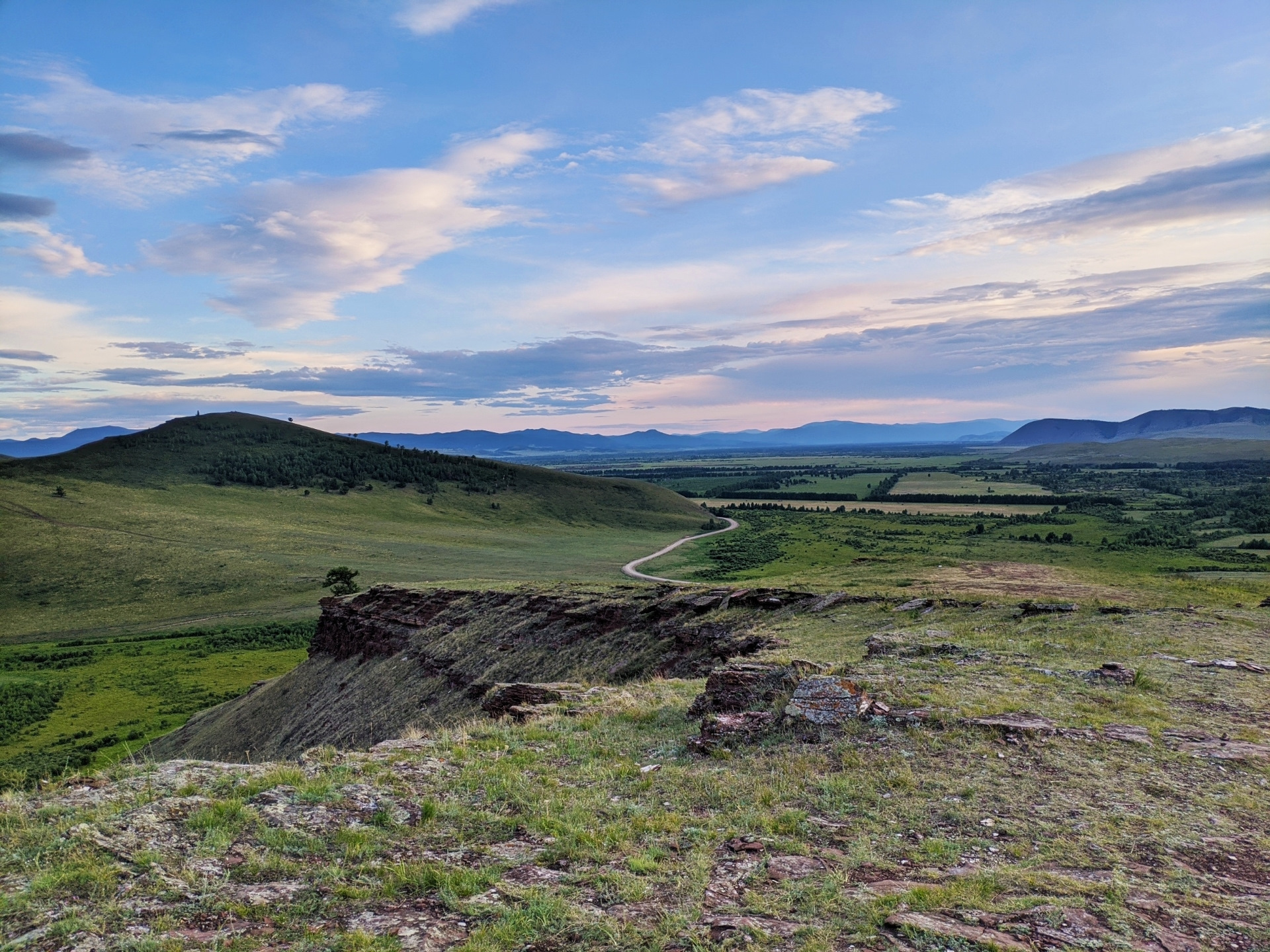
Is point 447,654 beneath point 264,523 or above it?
beneath

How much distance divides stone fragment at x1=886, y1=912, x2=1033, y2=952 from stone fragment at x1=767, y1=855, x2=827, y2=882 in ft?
4.66

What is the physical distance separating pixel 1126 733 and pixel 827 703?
5.67m

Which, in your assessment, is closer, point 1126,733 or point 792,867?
point 792,867

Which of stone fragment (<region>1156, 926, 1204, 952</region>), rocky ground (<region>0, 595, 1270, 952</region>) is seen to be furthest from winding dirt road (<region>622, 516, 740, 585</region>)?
stone fragment (<region>1156, 926, 1204, 952</region>)

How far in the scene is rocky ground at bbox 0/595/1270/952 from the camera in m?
7.30

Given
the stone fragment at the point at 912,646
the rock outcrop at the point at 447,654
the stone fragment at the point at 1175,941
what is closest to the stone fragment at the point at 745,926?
the stone fragment at the point at 1175,941

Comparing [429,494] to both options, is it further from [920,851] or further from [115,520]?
[920,851]

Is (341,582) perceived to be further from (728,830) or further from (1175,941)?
(1175,941)

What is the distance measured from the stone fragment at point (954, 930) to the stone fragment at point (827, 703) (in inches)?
254

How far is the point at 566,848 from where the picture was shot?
30.9ft

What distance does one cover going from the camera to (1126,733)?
1275 centimetres

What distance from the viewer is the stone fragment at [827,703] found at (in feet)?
45.3

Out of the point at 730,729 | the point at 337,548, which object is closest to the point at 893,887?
the point at 730,729

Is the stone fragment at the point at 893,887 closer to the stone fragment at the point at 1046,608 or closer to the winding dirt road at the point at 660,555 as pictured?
the stone fragment at the point at 1046,608
